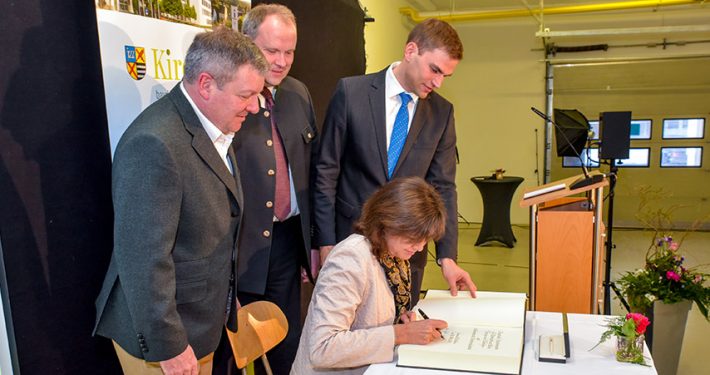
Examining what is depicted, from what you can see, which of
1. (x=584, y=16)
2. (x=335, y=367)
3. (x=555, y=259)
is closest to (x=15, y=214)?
(x=335, y=367)

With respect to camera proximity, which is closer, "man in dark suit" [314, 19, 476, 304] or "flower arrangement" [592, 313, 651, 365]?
"flower arrangement" [592, 313, 651, 365]

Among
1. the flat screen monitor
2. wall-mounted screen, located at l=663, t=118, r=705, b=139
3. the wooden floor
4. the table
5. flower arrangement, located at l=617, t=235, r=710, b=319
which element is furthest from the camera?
wall-mounted screen, located at l=663, t=118, r=705, b=139

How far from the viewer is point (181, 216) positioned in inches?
48.7

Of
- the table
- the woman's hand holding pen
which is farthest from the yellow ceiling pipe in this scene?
the woman's hand holding pen

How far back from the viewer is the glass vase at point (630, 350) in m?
1.18

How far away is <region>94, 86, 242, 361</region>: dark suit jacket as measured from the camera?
1146 millimetres

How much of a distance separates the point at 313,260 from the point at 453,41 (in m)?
0.90

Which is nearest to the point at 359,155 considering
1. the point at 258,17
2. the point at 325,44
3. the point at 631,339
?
the point at 258,17

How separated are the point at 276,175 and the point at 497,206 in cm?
455

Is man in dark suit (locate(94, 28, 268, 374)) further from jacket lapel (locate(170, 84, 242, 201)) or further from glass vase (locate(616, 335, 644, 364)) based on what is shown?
glass vase (locate(616, 335, 644, 364))

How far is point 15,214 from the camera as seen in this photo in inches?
52.2

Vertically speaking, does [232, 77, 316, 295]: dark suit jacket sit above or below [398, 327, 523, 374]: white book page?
above

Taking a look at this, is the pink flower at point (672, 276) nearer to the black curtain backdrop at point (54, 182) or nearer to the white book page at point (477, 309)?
the white book page at point (477, 309)

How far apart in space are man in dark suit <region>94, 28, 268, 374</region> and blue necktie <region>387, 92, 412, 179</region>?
2.12ft
